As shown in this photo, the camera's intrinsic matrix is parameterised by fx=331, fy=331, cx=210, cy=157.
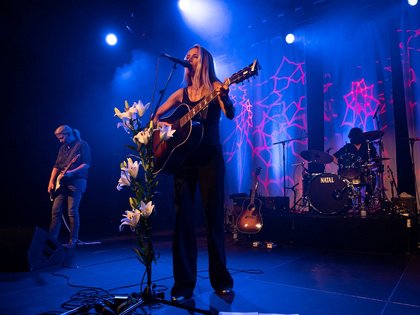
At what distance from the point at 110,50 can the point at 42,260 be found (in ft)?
17.9

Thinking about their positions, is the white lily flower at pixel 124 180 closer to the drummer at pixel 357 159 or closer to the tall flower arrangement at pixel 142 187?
the tall flower arrangement at pixel 142 187

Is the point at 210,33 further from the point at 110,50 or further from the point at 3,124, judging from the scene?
the point at 3,124

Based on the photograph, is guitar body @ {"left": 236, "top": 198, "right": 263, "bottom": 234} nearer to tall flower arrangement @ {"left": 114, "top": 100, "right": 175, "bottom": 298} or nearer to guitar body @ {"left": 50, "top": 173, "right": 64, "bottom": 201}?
guitar body @ {"left": 50, "top": 173, "right": 64, "bottom": 201}

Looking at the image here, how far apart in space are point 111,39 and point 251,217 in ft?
17.1

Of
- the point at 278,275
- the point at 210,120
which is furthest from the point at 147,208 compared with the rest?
the point at 278,275

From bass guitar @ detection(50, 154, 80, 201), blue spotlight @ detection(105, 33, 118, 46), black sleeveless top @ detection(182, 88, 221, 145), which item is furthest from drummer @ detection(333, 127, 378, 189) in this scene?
blue spotlight @ detection(105, 33, 118, 46)

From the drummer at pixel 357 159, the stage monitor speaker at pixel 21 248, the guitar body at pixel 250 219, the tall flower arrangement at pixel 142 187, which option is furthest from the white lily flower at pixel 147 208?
the drummer at pixel 357 159

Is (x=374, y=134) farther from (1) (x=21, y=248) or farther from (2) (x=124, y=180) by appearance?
(1) (x=21, y=248)

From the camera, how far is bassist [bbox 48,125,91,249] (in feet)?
17.3

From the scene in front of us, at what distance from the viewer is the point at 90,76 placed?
25.3 feet

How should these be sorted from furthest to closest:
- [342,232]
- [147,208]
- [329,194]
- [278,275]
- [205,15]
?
[205,15] → [329,194] → [342,232] → [278,275] → [147,208]

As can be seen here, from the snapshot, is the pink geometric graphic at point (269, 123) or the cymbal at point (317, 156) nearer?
the cymbal at point (317, 156)

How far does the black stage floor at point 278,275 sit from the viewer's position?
2.42 m

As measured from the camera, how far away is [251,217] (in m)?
5.93
